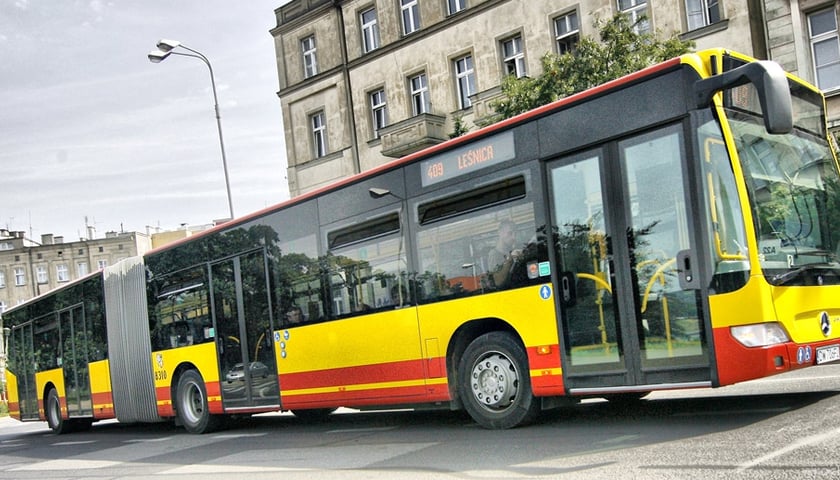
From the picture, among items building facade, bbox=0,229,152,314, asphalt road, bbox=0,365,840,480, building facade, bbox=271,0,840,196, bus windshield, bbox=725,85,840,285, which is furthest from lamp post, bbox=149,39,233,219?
building facade, bbox=0,229,152,314

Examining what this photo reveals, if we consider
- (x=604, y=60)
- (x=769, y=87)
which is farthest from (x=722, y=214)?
(x=604, y=60)

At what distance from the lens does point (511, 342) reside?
30.0 ft

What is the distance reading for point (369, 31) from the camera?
33719 millimetres

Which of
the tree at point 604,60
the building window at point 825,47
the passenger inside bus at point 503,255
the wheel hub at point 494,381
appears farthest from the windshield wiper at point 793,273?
the building window at point 825,47

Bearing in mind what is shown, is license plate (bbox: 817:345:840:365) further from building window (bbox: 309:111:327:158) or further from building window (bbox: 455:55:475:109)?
building window (bbox: 309:111:327:158)

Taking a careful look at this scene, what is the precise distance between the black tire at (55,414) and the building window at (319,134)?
1742 centimetres

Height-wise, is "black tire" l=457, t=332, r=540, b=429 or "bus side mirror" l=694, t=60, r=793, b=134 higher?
"bus side mirror" l=694, t=60, r=793, b=134

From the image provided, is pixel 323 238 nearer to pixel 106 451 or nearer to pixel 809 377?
pixel 106 451

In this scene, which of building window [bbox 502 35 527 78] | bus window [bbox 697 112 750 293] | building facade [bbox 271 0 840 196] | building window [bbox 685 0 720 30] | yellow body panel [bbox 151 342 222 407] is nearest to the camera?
bus window [bbox 697 112 750 293]

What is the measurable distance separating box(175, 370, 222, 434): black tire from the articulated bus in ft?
3.54

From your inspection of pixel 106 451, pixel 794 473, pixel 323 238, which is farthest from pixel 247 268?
pixel 794 473

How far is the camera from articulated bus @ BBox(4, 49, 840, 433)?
294 inches

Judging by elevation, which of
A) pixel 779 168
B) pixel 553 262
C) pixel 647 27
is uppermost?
pixel 647 27

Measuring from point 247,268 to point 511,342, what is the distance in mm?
5646
